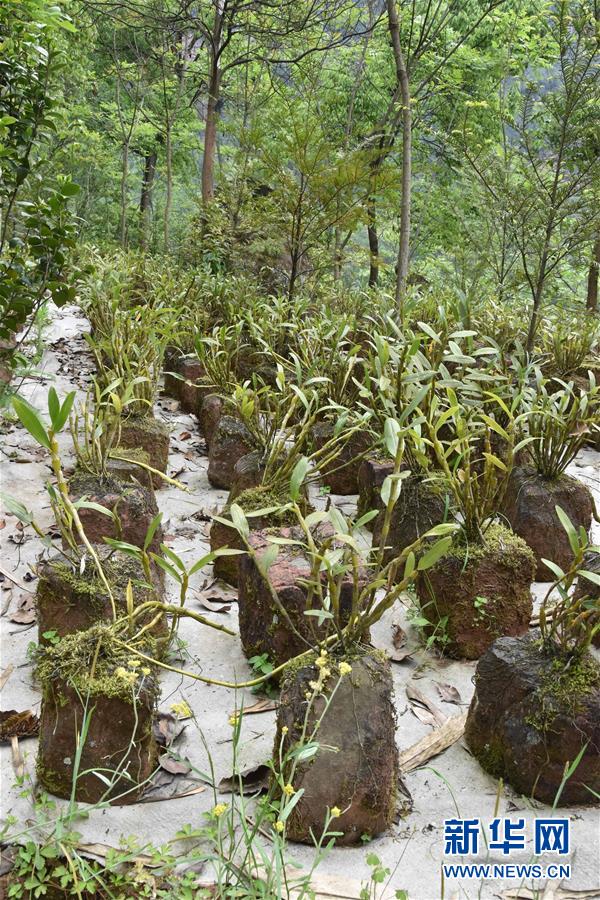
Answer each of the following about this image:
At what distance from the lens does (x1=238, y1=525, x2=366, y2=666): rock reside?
1920 millimetres

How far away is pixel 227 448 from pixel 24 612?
1.33m

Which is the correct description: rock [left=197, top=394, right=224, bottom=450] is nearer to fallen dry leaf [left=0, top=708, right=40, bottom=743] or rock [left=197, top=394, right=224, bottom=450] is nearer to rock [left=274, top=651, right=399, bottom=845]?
fallen dry leaf [left=0, top=708, right=40, bottom=743]

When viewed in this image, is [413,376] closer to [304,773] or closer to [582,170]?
[304,773]

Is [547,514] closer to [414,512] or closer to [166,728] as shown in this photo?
[414,512]

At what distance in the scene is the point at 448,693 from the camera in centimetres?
200

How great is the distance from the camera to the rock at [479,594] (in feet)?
6.99

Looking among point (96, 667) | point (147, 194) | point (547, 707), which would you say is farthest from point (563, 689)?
point (147, 194)

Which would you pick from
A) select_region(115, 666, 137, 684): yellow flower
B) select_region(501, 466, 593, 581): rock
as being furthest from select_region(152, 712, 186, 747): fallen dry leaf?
select_region(501, 466, 593, 581): rock

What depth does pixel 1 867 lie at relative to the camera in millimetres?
1358

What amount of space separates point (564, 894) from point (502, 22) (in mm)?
11161

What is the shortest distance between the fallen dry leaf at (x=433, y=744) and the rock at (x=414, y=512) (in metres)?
0.74

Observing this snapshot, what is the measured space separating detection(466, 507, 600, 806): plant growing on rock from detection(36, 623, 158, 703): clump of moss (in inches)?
29.7

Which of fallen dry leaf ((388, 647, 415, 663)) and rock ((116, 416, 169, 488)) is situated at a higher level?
rock ((116, 416, 169, 488))

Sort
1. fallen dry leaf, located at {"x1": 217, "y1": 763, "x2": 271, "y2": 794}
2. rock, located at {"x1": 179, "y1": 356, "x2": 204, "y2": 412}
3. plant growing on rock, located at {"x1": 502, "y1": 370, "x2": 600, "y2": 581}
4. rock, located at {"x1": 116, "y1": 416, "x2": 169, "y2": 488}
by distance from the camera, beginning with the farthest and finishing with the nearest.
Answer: rock, located at {"x1": 179, "y1": 356, "x2": 204, "y2": 412}
rock, located at {"x1": 116, "y1": 416, "x2": 169, "y2": 488}
plant growing on rock, located at {"x1": 502, "y1": 370, "x2": 600, "y2": 581}
fallen dry leaf, located at {"x1": 217, "y1": 763, "x2": 271, "y2": 794}
